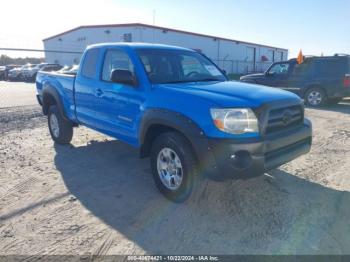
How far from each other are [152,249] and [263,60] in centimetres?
5325

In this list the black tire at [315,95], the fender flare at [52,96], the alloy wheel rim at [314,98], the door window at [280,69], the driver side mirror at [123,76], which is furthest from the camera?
the door window at [280,69]

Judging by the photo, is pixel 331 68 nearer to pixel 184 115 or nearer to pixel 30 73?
pixel 184 115

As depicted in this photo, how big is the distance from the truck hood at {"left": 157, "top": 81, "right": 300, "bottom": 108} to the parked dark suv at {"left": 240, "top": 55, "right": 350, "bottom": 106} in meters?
8.84

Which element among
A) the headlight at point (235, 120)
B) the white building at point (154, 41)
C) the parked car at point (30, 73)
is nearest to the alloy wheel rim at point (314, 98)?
the headlight at point (235, 120)

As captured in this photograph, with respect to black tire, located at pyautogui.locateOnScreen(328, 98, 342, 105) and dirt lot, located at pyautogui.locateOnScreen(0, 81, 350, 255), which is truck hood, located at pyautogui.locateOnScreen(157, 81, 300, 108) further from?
black tire, located at pyautogui.locateOnScreen(328, 98, 342, 105)

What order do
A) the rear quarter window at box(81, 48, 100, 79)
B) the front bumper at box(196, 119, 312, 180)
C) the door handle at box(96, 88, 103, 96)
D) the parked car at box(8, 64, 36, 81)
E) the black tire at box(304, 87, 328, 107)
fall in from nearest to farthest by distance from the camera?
the front bumper at box(196, 119, 312, 180) → the door handle at box(96, 88, 103, 96) → the rear quarter window at box(81, 48, 100, 79) → the black tire at box(304, 87, 328, 107) → the parked car at box(8, 64, 36, 81)

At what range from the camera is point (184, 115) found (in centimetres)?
378

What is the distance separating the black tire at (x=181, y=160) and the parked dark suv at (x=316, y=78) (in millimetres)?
9944

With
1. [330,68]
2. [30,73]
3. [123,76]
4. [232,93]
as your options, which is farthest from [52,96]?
[30,73]

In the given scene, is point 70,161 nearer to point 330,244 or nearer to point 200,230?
point 200,230

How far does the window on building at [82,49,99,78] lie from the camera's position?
5454mm

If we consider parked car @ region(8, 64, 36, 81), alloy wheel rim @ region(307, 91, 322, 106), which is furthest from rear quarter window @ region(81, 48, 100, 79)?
parked car @ region(8, 64, 36, 81)

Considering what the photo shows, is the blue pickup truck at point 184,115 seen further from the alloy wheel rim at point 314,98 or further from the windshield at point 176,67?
the alloy wheel rim at point 314,98

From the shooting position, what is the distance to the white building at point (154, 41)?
3186 cm
